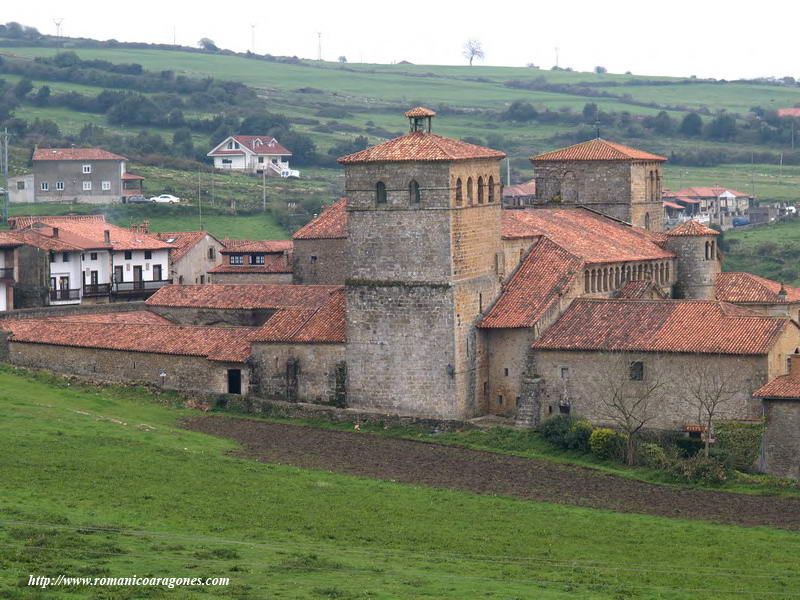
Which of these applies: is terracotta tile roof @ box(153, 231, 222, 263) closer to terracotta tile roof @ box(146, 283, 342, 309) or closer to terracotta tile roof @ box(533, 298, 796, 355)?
terracotta tile roof @ box(146, 283, 342, 309)

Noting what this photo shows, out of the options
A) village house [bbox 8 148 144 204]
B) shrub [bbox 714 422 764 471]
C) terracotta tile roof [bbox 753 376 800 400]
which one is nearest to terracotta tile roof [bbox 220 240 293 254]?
shrub [bbox 714 422 764 471]

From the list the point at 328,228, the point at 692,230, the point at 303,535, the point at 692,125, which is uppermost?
the point at 692,125

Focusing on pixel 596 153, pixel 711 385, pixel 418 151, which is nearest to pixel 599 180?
pixel 596 153

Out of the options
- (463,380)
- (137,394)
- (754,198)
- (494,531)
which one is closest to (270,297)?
(137,394)

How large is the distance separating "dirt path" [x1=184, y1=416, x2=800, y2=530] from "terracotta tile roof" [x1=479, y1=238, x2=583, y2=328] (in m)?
5.88

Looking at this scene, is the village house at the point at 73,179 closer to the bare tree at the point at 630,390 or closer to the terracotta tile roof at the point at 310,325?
the terracotta tile roof at the point at 310,325

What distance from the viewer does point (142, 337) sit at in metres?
66.3

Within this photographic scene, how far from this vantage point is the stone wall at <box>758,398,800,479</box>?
49.9m

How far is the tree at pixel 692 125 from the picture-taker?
16938cm

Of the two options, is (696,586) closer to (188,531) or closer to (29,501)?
(188,531)

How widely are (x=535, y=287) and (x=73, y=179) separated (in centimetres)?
7193

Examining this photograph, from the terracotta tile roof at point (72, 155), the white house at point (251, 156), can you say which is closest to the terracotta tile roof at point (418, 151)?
the terracotta tile roof at point (72, 155)

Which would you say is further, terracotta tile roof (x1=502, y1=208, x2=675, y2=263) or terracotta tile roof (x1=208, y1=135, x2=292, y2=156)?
terracotta tile roof (x1=208, y1=135, x2=292, y2=156)

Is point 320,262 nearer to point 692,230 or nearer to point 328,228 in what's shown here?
point 328,228
